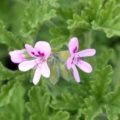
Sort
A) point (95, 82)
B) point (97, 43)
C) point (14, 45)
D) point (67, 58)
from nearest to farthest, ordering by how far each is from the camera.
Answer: point (67, 58) → point (95, 82) → point (14, 45) → point (97, 43)

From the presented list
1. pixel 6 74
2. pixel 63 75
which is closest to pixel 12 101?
pixel 6 74

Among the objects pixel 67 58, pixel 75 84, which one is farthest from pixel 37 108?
pixel 67 58

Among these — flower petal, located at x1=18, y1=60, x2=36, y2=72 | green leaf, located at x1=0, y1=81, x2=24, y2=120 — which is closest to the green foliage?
green leaf, located at x1=0, y1=81, x2=24, y2=120

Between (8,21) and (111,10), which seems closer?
(111,10)

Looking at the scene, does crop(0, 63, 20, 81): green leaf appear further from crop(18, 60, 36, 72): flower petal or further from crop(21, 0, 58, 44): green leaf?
crop(18, 60, 36, 72): flower petal

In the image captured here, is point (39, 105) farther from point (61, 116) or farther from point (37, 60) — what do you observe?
point (37, 60)

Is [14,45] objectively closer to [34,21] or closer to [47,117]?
[34,21]

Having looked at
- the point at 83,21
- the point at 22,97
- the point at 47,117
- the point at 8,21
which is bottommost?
the point at 47,117

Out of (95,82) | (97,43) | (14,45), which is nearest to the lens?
(95,82)
